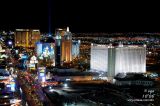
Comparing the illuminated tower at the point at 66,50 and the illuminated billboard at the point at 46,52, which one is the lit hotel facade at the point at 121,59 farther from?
the illuminated billboard at the point at 46,52

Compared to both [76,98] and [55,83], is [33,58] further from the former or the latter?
[76,98]

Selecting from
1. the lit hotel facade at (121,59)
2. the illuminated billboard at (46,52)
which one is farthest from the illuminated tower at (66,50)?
the lit hotel facade at (121,59)

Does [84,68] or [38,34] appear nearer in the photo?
[84,68]

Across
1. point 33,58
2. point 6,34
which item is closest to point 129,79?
point 33,58

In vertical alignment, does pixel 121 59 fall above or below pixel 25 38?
below

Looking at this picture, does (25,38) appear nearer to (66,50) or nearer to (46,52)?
(46,52)

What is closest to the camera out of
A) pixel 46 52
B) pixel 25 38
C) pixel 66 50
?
pixel 66 50

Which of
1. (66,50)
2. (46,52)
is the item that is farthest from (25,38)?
(66,50)
